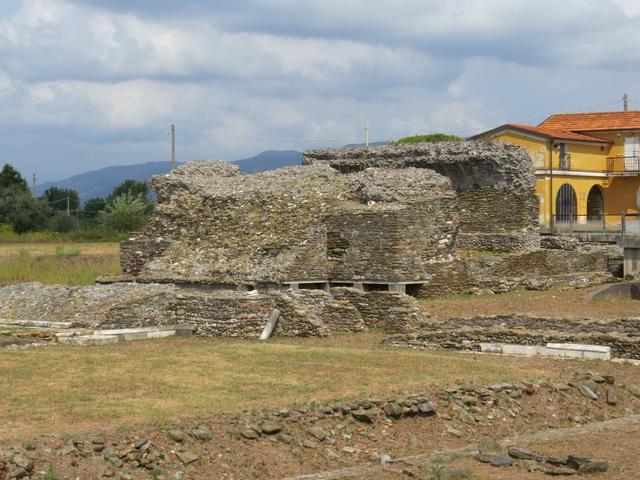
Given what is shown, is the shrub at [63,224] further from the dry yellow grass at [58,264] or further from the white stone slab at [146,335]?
the white stone slab at [146,335]

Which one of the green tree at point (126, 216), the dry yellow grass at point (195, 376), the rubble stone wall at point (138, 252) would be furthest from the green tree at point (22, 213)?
the dry yellow grass at point (195, 376)

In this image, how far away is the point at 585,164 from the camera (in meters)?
49.8

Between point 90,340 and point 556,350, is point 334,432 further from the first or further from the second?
point 90,340

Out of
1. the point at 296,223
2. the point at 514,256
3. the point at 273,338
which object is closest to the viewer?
the point at 273,338

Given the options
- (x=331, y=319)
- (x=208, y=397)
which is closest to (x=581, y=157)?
(x=331, y=319)

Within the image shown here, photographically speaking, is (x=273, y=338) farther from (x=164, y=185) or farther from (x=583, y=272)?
(x=583, y=272)

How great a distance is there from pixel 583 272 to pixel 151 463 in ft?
76.0

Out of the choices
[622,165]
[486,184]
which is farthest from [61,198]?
[486,184]

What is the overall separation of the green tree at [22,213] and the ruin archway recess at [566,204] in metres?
35.4

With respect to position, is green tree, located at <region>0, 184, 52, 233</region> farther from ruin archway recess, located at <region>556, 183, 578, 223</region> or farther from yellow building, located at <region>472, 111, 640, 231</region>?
ruin archway recess, located at <region>556, 183, 578, 223</region>

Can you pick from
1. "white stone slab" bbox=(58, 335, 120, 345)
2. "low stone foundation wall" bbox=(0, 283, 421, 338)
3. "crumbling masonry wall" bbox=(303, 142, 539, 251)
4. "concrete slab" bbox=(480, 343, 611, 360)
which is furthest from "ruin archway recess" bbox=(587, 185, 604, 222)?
"white stone slab" bbox=(58, 335, 120, 345)

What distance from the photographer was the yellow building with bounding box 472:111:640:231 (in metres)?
47.6

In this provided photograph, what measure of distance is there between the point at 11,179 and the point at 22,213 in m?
9.36

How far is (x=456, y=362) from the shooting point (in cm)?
1869
